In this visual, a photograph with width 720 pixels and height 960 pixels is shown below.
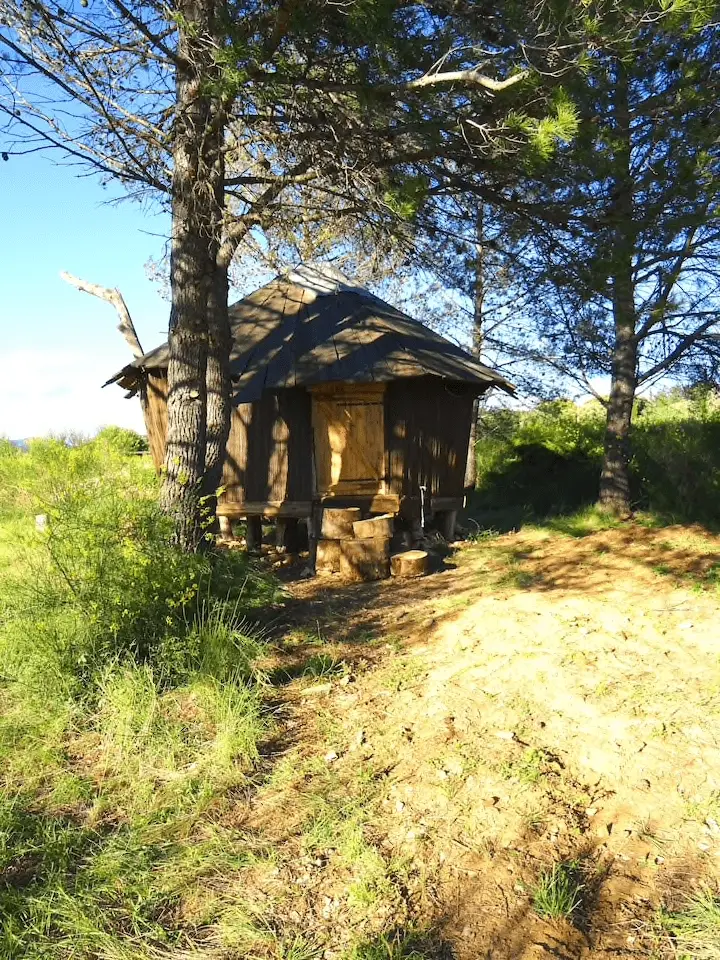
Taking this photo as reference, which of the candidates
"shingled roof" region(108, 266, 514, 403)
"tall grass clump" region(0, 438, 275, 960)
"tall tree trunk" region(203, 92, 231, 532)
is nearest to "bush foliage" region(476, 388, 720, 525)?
"shingled roof" region(108, 266, 514, 403)

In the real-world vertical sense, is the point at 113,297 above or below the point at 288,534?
above

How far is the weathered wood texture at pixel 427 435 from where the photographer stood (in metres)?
10.2

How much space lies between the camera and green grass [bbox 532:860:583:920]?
124 inches

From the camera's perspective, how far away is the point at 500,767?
410 centimetres

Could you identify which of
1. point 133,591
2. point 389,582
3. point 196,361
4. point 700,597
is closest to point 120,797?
point 133,591

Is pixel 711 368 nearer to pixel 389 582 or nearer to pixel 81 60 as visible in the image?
pixel 389 582

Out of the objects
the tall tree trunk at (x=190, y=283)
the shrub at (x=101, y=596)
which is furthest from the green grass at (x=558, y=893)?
the tall tree trunk at (x=190, y=283)

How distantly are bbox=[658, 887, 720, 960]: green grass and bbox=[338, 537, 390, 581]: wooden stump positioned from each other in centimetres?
540

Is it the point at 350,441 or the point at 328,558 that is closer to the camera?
the point at 328,558

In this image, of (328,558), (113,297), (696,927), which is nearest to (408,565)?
(328,558)

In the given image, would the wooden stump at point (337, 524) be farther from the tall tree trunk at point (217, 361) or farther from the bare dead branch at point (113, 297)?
the bare dead branch at point (113, 297)

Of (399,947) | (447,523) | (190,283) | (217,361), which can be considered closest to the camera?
(399,947)

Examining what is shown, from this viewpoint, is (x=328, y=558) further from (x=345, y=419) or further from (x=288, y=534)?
(x=345, y=419)

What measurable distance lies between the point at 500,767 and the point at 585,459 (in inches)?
431
